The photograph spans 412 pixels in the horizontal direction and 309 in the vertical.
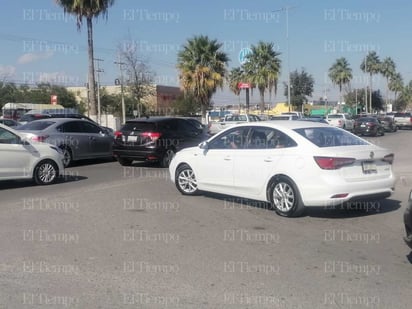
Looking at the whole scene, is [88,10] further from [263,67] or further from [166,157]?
[263,67]

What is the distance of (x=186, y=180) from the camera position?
1048cm

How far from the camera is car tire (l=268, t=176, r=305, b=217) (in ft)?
26.9

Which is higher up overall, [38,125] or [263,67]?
[263,67]

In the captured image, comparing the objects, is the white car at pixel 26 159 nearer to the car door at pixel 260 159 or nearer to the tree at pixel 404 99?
the car door at pixel 260 159

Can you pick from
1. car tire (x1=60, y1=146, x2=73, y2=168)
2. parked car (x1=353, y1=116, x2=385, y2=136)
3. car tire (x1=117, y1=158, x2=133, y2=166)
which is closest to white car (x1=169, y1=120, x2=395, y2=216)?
car tire (x1=117, y1=158, x2=133, y2=166)

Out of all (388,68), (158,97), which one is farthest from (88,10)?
(388,68)

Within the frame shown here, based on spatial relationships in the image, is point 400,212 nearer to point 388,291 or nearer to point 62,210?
point 388,291

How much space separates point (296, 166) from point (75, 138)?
32.4 feet

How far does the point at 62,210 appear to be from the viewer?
9109mm

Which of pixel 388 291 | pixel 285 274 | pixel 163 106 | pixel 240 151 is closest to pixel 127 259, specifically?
pixel 285 274

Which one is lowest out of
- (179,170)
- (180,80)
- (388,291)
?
(388,291)

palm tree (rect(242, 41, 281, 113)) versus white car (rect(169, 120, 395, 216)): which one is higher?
palm tree (rect(242, 41, 281, 113))

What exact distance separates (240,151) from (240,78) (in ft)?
144

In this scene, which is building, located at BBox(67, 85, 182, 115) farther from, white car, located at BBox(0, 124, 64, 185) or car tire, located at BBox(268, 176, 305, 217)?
car tire, located at BBox(268, 176, 305, 217)
